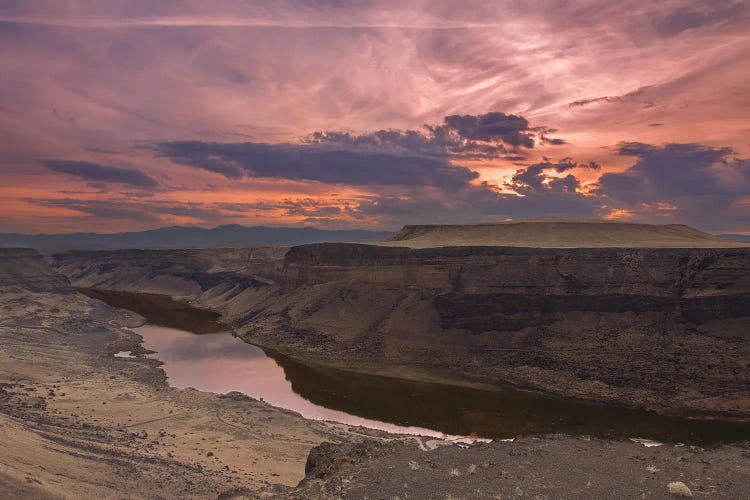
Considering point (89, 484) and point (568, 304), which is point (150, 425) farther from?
point (568, 304)

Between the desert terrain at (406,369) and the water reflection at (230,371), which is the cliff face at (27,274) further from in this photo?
the water reflection at (230,371)

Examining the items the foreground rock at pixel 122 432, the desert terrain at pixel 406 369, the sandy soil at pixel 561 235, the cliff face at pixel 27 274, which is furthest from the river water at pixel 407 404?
the cliff face at pixel 27 274

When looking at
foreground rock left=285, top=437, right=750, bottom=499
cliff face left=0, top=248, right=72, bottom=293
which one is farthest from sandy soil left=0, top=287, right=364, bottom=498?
cliff face left=0, top=248, right=72, bottom=293

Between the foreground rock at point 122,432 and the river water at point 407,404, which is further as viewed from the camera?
the river water at point 407,404

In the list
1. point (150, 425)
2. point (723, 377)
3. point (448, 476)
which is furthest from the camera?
point (723, 377)

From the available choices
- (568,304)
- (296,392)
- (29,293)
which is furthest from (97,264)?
(568,304)

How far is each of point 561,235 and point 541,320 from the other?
2775 centimetres

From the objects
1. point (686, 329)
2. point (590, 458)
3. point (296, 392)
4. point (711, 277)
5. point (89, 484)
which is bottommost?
point (296, 392)

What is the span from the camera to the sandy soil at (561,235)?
70062 mm

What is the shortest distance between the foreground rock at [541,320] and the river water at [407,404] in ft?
7.20

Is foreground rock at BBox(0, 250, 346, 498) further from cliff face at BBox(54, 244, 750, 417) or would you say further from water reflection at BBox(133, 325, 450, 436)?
cliff face at BBox(54, 244, 750, 417)

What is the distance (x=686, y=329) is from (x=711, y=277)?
6280mm

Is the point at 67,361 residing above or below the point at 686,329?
below

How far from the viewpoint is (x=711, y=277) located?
46250 mm
